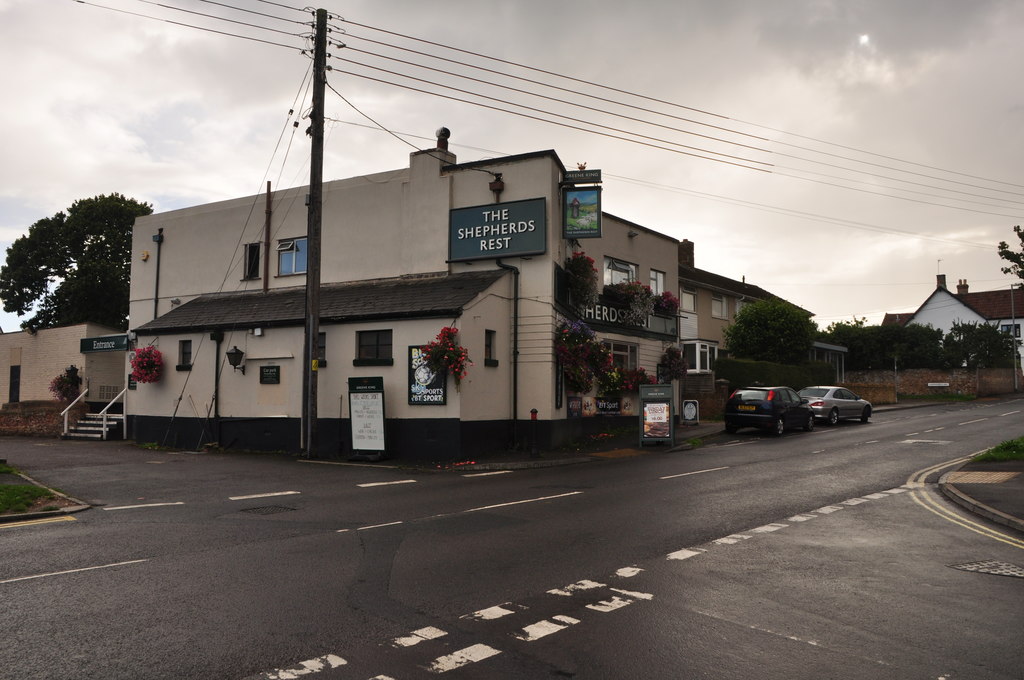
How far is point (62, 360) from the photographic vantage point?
3109cm

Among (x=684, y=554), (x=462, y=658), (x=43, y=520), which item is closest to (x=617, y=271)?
(x=684, y=554)

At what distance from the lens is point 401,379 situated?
Answer: 19.2 meters

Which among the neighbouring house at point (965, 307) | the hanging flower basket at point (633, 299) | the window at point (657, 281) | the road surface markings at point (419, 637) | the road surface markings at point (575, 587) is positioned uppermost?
the neighbouring house at point (965, 307)

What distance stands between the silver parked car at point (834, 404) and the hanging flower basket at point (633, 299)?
312 inches

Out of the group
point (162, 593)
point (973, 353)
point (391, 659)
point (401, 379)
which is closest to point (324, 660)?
point (391, 659)

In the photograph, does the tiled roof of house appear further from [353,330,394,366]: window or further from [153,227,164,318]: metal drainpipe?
[153,227,164,318]: metal drainpipe

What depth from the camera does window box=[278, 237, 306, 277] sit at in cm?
2464

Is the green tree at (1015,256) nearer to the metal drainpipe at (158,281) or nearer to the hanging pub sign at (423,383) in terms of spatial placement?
the hanging pub sign at (423,383)

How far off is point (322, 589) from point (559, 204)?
16543mm

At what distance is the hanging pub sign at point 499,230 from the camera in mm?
20531

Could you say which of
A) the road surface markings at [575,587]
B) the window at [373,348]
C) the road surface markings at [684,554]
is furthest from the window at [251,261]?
the road surface markings at [575,587]

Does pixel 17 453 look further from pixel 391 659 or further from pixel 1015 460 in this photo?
pixel 1015 460

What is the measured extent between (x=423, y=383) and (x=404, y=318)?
6.40ft

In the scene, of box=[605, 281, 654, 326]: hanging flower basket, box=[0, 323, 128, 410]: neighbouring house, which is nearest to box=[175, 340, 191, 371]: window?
box=[0, 323, 128, 410]: neighbouring house
